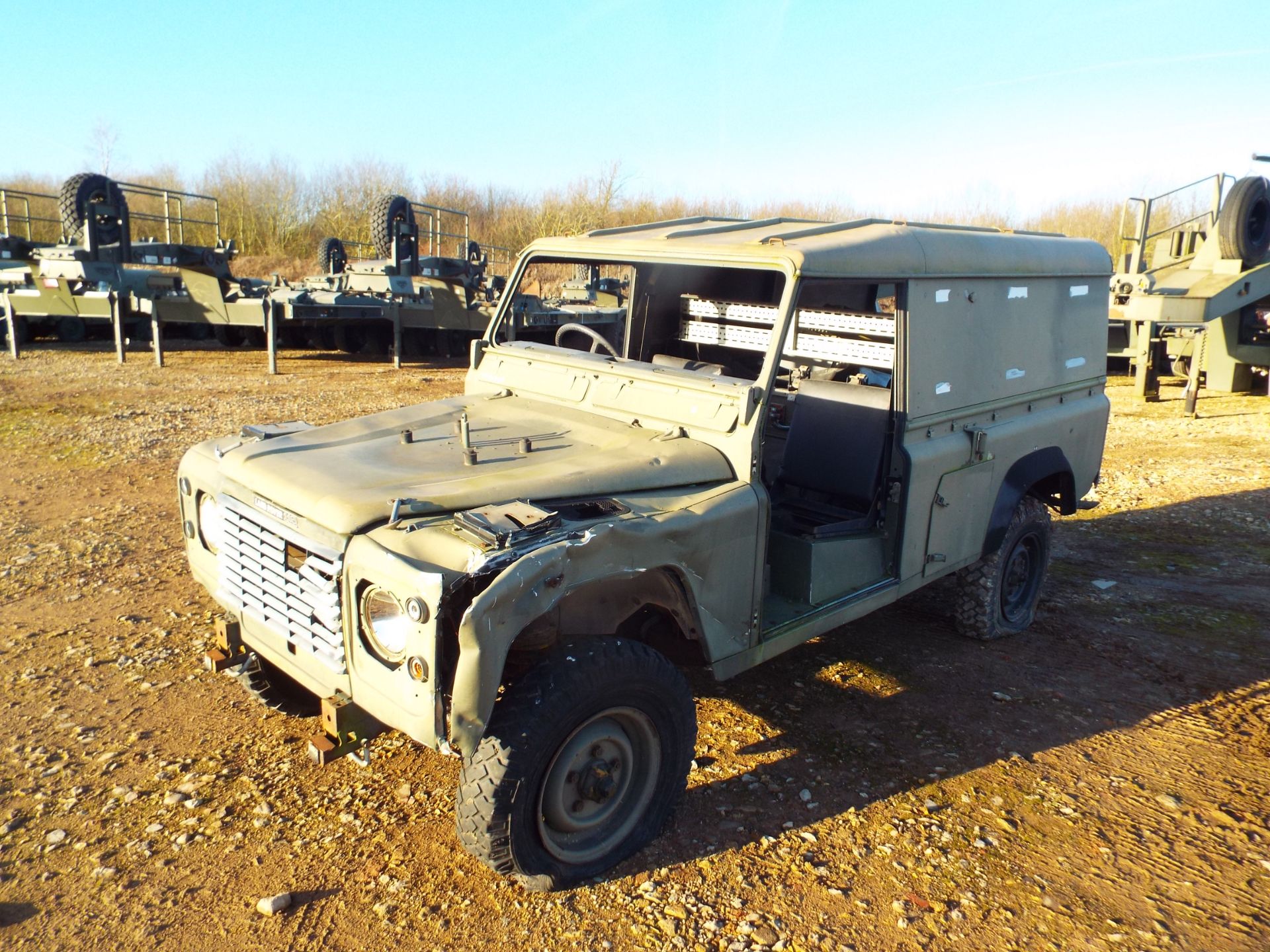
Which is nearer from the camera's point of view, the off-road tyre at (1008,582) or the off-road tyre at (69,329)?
the off-road tyre at (1008,582)

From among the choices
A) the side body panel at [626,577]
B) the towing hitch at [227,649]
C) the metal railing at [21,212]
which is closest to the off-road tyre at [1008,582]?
the side body panel at [626,577]

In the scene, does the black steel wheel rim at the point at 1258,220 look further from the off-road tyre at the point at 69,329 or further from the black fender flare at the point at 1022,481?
the off-road tyre at the point at 69,329

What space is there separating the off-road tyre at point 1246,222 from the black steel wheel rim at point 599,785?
462 inches

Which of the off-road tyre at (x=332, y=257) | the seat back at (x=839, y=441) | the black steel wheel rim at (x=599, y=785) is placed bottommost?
the black steel wheel rim at (x=599, y=785)

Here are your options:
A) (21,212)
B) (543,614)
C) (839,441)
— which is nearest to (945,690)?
(839,441)

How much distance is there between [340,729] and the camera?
2.88 m

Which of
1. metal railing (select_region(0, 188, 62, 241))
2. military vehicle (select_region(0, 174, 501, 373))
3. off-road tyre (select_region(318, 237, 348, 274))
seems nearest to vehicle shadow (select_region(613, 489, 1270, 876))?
military vehicle (select_region(0, 174, 501, 373))

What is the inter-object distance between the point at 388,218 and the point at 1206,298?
12.8 m

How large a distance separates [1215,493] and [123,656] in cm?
811

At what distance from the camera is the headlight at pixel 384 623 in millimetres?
2730

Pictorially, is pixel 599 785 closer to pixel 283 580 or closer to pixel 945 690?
pixel 283 580

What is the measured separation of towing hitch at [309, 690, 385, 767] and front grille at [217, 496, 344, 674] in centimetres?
10

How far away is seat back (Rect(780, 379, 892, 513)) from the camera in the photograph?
13.8ft

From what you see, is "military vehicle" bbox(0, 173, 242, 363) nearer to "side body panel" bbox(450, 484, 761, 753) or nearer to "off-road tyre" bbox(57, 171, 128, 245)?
"off-road tyre" bbox(57, 171, 128, 245)
